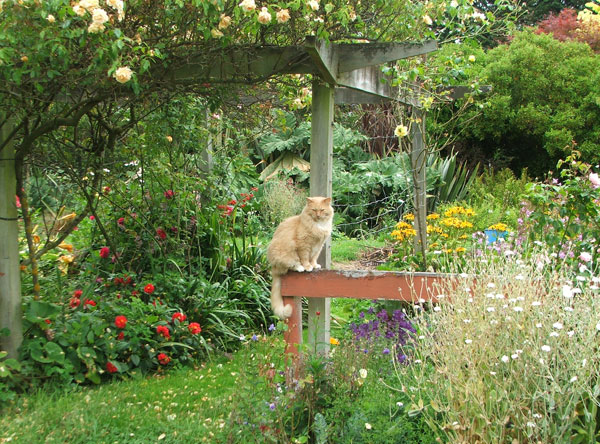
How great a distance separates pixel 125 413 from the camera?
3.28 metres

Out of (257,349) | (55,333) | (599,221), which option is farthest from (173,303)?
(599,221)

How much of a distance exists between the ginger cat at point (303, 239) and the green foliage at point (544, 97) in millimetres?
9051

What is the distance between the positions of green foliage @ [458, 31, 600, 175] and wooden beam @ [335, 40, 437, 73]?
9018 mm

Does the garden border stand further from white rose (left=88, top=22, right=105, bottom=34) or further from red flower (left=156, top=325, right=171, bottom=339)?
white rose (left=88, top=22, right=105, bottom=34)

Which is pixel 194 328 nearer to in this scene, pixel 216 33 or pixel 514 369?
pixel 216 33

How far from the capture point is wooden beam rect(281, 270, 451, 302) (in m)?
3.14

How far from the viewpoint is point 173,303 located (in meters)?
4.79

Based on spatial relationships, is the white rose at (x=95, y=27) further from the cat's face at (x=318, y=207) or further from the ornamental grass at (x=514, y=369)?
the ornamental grass at (x=514, y=369)

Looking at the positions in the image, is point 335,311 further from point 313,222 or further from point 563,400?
point 563,400

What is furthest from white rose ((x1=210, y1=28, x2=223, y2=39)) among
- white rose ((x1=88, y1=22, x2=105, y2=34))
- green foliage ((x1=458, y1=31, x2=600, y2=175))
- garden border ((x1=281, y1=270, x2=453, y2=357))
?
green foliage ((x1=458, y1=31, x2=600, y2=175))

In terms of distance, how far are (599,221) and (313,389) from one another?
6.85ft

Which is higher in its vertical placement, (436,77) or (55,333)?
(436,77)

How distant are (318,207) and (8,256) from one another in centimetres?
189

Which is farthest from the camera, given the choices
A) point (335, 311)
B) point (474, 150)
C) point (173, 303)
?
point (474, 150)
